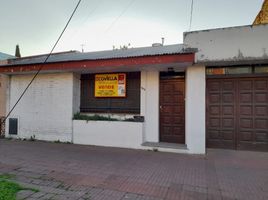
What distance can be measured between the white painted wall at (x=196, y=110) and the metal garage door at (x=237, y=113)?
44 cm

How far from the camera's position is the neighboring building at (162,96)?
21.8 feet

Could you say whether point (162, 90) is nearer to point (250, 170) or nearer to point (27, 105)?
point (250, 170)

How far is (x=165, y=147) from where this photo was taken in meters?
7.19

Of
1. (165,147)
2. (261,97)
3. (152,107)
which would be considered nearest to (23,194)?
(165,147)

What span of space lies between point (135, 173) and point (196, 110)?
3.20 metres

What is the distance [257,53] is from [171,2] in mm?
4240

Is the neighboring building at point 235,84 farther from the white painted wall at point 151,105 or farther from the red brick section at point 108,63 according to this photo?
the white painted wall at point 151,105

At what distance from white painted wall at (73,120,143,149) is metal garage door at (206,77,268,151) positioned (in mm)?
2613

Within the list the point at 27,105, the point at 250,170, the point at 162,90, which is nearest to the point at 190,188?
the point at 250,170

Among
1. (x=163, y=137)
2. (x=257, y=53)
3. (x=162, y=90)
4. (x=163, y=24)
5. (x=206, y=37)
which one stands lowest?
(x=163, y=137)

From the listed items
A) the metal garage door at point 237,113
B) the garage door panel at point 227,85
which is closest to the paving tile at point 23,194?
the metal garage door at point 237,113

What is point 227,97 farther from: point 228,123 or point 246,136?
point 246,136

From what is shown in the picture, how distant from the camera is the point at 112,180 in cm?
455

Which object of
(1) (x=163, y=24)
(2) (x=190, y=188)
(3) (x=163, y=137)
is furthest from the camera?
(1) (x=163, y=24)
